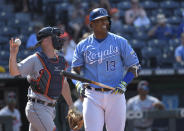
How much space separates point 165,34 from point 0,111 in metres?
4.34

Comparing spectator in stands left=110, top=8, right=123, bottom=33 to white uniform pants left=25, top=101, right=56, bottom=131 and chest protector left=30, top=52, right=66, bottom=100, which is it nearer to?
chest protector left=30, top=52, right=66, bottom=100

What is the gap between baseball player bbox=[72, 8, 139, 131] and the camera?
4586mm

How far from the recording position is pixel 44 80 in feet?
15.6

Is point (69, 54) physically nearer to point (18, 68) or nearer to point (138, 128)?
point (138, 128)

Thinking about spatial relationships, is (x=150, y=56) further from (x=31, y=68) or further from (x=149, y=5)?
(x=31, y=68)

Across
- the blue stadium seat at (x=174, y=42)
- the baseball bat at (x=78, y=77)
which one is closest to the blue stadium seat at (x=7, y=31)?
the blue stadium seat at (x=174, y=42)

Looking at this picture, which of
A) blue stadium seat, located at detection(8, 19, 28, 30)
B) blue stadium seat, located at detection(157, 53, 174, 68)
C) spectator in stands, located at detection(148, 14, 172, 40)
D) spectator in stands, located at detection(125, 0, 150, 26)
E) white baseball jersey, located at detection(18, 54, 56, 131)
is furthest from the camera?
blue stadium seat, located at detection(8, 19, 28, 30)

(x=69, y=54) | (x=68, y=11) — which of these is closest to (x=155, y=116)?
(x=69, y=54)

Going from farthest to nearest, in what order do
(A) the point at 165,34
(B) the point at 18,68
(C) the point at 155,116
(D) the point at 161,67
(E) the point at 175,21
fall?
(E) the point at 175,21 < (A) the point at 165,34 < (D) the point at 161,67 < (C) the point at 155,116 < (B) the point at 18,68

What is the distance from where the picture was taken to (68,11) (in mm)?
12078

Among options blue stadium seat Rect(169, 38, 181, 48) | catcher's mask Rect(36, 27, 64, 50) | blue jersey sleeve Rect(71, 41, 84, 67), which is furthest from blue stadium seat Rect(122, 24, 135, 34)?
blue jersey sleeve Rect(71, 41, 84, 67)

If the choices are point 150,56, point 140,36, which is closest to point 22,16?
point 140,36

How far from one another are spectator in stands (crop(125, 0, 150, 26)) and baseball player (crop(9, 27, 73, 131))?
6840 mm

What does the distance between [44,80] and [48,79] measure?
44 millimetres
